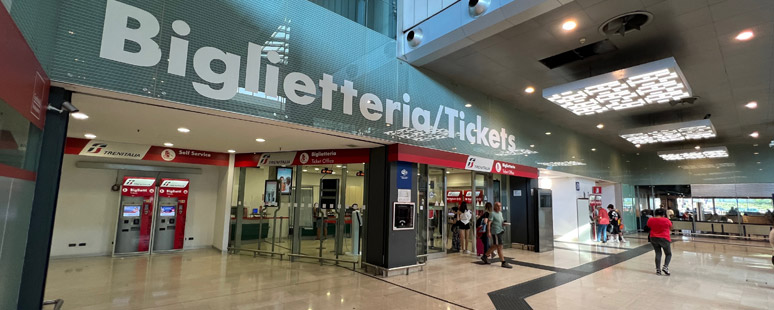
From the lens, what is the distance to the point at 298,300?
4.62m

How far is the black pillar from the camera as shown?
3.11 meters

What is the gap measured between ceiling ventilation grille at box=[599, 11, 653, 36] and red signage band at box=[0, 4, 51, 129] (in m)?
6.20

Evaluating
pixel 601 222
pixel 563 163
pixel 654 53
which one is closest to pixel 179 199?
pixel 654 53

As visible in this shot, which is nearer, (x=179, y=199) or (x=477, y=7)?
(x=477, y=7)

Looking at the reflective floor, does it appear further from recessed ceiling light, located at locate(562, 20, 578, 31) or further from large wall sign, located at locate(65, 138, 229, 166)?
recessed ceiling light, located at locate(562, 20, 578, 31)

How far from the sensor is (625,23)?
4.92 metres

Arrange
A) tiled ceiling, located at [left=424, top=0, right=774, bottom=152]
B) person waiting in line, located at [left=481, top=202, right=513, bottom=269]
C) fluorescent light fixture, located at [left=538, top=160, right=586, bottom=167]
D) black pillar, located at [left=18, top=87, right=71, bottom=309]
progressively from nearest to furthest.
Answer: black pillar, located at [left=18, top=87, right=71, bottom=309] < tiled ceiling, located at [left=424, top=0, right=774, bottom=152] < person waiting in line, located at [left=481, top=202, right=513, bottom=269] < fluorescent light fixture, located at [left=538, top=160, right=586, bottom=167]

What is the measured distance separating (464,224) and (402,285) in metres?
3.75

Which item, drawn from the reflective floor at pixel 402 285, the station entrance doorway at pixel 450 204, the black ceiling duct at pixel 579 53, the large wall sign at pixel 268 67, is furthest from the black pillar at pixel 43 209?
the black ceiling duct at pixel 579 53

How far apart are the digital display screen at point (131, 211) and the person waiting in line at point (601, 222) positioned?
13724 mm

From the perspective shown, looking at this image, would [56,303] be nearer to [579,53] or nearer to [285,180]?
[285,180]

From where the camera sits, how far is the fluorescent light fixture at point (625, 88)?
5.18 metres

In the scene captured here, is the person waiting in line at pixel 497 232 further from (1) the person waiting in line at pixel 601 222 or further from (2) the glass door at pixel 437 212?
(1) the person waiting in line at pixel 601 222

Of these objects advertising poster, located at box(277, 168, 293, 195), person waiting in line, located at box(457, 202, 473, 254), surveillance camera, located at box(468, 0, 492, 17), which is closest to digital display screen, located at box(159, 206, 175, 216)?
advertising poster, located at box(277, 168, 293, 195)
